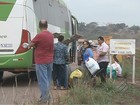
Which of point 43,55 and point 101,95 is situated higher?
point 43,55

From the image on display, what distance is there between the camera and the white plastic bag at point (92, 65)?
15.1 meters

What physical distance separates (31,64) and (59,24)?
592cm

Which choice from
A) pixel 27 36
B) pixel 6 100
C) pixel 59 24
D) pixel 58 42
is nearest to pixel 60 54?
pixel 58 42

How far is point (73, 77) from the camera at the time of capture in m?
15.0

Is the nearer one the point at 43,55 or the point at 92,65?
the point at 43,55

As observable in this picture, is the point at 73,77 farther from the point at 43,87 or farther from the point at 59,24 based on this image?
the point at 59,24

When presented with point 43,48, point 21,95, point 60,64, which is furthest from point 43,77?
point 60,64

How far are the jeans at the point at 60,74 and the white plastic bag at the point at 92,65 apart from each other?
0.73m

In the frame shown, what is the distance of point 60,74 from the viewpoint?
15266 mm

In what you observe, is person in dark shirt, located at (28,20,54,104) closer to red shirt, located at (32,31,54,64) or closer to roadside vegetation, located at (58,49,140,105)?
red shirt, located at (32,31,54,64)

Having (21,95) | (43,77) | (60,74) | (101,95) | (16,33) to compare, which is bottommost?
(21,95)

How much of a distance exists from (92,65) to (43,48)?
3461mm

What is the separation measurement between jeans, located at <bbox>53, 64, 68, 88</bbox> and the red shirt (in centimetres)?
321

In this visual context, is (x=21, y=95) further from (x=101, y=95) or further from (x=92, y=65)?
(x=92, y=65)
